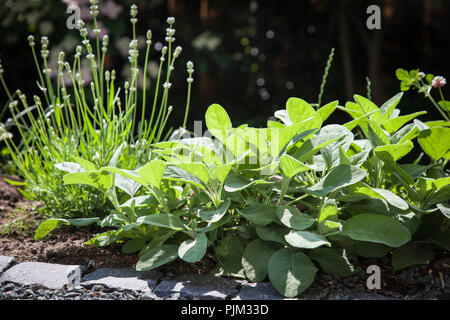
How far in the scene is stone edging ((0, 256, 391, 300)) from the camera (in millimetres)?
1258

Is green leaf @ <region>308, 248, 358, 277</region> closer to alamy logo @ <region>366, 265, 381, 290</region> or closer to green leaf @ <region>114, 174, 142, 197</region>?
alamy logo @ <region>366, 265, 381, 290</region>

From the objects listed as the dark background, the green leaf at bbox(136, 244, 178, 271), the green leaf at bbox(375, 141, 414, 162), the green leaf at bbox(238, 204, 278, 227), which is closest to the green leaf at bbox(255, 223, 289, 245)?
the green leaf at bbox(238, 204, 278, 227)

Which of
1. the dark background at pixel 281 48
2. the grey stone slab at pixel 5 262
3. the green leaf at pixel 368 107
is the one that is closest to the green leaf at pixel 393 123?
the green leaf at pixel 368 107

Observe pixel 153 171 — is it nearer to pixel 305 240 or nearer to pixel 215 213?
pixel 215 213

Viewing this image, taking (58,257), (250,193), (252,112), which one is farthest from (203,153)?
(252,112)

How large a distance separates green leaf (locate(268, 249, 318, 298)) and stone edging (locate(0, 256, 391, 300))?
3 cm

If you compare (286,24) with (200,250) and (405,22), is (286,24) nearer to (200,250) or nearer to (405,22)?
→ (405,22)

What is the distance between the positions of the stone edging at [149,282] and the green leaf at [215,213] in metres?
0.18

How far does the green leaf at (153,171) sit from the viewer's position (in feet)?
4.27

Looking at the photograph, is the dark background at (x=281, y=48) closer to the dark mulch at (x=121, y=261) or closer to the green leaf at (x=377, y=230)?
the dark mulch at (x=121, y=261)

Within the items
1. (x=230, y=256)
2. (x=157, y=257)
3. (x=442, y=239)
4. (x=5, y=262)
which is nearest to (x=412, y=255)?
(x=442, y=239)

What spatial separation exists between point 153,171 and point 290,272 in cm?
48

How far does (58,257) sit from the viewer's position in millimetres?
1548
